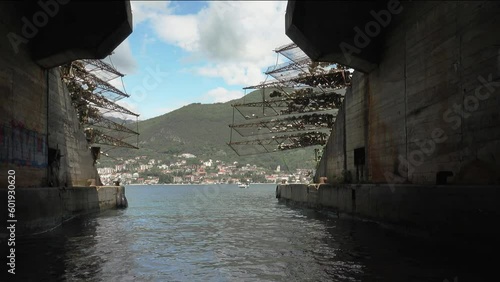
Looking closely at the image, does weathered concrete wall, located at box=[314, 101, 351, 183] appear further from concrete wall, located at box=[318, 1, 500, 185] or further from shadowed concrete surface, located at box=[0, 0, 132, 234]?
shadowed concrete surface, located at box=[0, 0, 132, 234]

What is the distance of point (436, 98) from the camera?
15.9 metres

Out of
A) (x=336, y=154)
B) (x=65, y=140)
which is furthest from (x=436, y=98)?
(x=65, y=140)

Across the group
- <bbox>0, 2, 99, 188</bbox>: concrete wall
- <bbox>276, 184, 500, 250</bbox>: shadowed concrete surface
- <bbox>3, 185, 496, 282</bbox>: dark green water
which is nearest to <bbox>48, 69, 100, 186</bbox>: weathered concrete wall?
<bbox>0, 2, 99, 188</bbox>: concrete wall

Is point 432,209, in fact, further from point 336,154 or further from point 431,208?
point 336,154

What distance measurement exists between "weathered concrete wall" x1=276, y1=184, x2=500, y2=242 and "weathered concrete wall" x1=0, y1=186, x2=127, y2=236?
51.7 ft

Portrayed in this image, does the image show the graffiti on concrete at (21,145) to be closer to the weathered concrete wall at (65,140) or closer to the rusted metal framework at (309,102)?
the weathered concrete wall at (65,140)

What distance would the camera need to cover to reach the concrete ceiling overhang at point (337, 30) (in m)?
19.9

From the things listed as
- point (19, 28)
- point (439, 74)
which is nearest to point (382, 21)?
point (439, 74)

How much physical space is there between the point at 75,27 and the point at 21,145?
242 inches

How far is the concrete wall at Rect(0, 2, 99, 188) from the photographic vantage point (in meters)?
17.3

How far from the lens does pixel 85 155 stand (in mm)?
31891

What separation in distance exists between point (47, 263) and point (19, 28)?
11401 mm

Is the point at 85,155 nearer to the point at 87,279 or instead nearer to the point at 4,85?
the point at 4,85

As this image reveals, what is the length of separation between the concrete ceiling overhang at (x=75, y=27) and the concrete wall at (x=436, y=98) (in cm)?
1312
